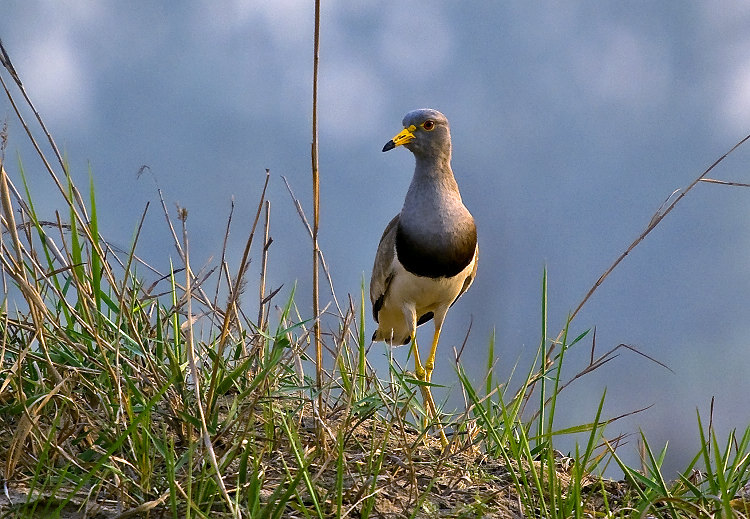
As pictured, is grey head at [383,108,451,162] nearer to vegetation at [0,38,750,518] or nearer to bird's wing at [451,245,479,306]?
bird's wing at [451,245,479,306]

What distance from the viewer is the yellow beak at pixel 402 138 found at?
183 inches

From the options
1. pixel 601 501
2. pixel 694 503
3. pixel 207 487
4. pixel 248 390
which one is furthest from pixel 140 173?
pixel 694 503

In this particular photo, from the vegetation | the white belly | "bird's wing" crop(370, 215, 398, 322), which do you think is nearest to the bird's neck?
"bird's wing" crop(370, 215, 398, 322)

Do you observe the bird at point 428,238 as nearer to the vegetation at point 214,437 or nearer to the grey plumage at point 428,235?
the grey plumage at point 428,235

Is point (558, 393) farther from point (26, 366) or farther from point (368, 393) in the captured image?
point (26, 366)

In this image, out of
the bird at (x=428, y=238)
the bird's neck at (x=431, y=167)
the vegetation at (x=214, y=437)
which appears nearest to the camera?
the vegetation at (x=214, y=437)

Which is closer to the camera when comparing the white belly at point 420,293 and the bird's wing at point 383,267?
the white belly at point 420,293

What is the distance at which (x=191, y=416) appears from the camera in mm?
2404

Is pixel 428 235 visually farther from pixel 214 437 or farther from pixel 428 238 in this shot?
pixel 214 437

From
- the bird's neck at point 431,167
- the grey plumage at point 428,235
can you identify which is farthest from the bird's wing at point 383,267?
the bird's neck at point 431,167

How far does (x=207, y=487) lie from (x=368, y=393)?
866mm

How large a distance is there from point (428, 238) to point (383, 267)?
0.40m

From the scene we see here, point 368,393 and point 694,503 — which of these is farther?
point 368,393

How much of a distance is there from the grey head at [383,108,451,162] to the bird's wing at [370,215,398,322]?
0.42m
